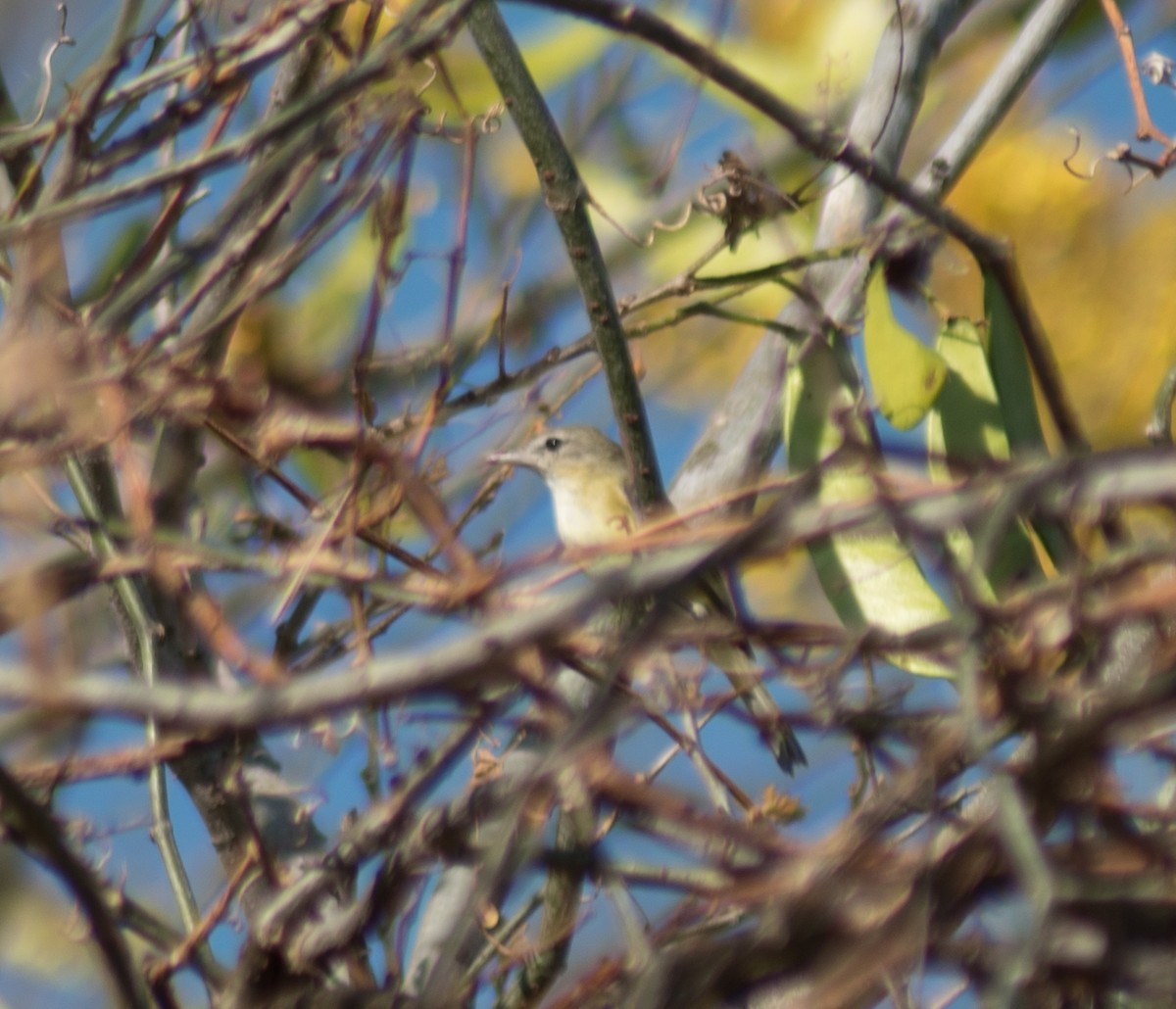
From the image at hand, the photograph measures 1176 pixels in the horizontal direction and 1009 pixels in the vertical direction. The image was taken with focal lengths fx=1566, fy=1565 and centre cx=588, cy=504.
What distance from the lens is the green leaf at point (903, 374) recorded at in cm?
202

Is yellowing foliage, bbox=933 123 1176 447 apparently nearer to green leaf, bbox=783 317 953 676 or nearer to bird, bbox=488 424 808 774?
bird, bbox=488 424 808 774

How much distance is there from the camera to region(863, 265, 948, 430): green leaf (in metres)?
2.02

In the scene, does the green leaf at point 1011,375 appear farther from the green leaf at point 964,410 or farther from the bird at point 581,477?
the bird at point 581,477

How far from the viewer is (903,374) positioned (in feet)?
6.63

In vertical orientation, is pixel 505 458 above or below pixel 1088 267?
above

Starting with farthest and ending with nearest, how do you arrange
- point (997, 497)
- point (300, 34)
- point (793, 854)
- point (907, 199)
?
point (300, 34)
point (907, 199)
point (793, 854)
point (997, 497)

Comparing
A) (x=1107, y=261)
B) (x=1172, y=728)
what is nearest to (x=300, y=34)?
(x=1172, y=728)

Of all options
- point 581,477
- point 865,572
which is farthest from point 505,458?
point 865,572

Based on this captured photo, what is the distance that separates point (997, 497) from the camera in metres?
1.29

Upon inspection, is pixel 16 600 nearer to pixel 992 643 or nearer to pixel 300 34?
pixel 992 643

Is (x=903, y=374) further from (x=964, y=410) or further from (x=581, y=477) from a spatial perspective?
(x=581, y=477)

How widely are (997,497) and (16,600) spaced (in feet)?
2.77

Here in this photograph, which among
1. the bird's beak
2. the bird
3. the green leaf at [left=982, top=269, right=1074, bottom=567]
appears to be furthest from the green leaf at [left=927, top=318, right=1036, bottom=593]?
the bird

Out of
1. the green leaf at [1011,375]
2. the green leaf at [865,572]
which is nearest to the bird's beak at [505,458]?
the green leaf at [865,572]
